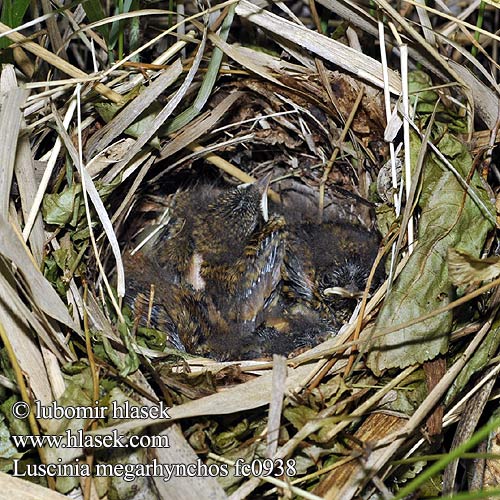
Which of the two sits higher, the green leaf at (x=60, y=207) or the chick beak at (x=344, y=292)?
the green leaf at (x=60, y=207)

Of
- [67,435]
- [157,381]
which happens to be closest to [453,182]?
[157,381]

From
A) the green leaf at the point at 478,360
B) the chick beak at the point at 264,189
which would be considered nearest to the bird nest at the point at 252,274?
the green leaf at the point at 478,360

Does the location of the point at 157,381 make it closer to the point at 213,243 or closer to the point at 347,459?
the point at 347,459

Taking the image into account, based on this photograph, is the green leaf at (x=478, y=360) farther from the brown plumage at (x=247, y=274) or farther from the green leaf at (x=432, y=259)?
the brown plumage at (x=247, y=274)

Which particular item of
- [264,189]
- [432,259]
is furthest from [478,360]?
[264,189]

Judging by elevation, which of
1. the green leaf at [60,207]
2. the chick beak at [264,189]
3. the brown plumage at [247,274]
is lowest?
the brown plumage at [247,274]

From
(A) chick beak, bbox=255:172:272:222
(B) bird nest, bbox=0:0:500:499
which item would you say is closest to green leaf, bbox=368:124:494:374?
(B) bird nest, bbox=0:0:500:499
